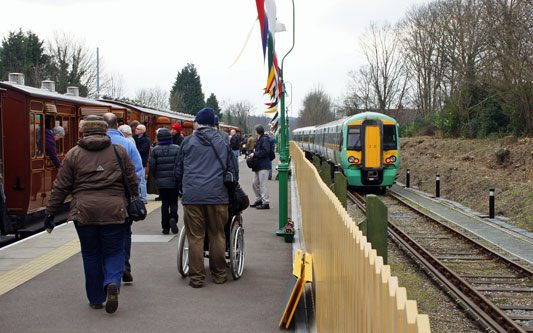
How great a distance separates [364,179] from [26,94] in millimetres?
12981

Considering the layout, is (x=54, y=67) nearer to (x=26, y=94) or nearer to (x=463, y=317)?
(x=26, y=94)

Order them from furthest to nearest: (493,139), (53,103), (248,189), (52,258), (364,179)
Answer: (493,139)
(364,179)
(248,189)
(53,103)
(52,258)

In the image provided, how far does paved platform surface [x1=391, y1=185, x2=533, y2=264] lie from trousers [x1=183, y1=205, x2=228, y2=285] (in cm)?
579

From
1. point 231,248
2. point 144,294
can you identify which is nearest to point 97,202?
point 144,294

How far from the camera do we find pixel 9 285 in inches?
244

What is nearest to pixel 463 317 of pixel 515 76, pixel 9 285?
pixel 9 285

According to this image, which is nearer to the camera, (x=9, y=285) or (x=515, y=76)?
(x=9, y=285)

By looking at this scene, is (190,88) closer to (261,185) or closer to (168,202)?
(261,185)

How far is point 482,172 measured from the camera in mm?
21844

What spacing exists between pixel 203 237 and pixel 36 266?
229cm

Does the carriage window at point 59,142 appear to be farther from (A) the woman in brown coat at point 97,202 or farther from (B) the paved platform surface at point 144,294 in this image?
(A) the woman in brown coat at point 97,202

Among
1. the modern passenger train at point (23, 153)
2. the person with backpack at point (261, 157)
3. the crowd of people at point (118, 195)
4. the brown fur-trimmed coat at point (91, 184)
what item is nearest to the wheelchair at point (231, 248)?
the crowd of people at point (118, 195)

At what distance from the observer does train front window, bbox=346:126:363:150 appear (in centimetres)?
2073

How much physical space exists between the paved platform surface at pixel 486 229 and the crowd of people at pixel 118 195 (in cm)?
599
